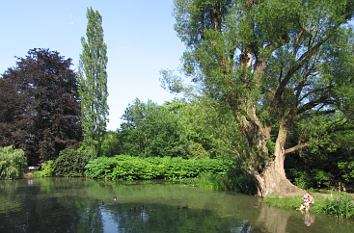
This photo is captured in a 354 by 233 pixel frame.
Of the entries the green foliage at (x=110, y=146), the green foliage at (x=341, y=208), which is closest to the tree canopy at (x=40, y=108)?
the green foliage at (x=110, y=146)

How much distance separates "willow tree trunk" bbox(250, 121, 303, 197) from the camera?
25203mm

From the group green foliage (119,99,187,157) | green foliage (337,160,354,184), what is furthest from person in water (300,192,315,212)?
green foliage (119,99,187,157)

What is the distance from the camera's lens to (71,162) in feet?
156

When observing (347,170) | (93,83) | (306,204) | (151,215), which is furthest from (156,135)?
(306,204)

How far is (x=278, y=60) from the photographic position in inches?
948

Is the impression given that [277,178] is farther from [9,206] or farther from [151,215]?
[9,206]

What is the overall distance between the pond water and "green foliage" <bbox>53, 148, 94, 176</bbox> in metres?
18.3

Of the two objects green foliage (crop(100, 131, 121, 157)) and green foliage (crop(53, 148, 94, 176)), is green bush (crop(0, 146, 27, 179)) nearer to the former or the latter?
green foliage (crop(53, 148, 94, 176))

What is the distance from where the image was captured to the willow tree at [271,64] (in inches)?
928

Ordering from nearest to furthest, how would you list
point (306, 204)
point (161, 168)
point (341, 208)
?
point (341, 208)
point (306, 204)
point (161, 168)

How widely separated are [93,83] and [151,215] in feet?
104

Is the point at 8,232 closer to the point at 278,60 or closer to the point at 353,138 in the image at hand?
the point at 278,60

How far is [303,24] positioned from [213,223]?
1252 cm

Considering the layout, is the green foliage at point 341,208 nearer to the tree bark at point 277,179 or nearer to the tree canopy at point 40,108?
the tree bark at point 277,179
